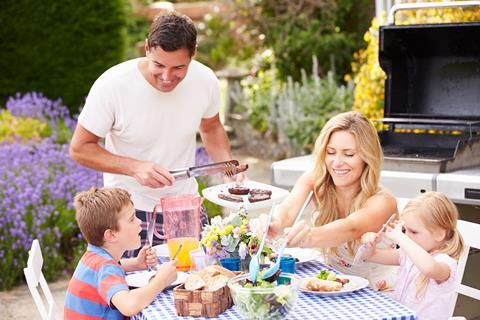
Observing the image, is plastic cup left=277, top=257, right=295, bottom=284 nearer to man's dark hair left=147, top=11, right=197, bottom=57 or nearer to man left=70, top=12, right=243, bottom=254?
man left=70, top=12, right=243, bottom=254

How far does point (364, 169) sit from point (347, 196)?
0.14 metres

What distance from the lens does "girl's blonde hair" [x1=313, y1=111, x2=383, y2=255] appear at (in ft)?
11.0

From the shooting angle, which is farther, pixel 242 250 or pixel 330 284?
pixel 242 250

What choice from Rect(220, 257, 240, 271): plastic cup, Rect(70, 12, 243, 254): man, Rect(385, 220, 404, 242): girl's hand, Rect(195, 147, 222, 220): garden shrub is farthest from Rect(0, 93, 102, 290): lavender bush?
Rect(385, 220, 404, 242): girl's hand

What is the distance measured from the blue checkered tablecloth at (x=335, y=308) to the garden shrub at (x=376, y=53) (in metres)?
3.80

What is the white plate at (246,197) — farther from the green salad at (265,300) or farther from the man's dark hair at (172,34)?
the green salad at (265,300)

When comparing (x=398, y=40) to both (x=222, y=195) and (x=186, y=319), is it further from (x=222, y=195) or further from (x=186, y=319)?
(x=186, y=319)

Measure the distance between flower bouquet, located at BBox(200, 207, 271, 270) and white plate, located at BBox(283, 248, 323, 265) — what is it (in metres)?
0.27

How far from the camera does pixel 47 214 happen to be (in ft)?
18.6

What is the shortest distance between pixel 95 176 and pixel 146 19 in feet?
30.6

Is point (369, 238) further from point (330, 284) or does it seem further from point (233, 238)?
point (233, 238)

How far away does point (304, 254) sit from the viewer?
3324 mm

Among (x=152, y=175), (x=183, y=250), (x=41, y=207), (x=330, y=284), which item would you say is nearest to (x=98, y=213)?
(x=183, y=250)

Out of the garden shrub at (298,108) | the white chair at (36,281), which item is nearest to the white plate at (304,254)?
the white chair at (36,281)
